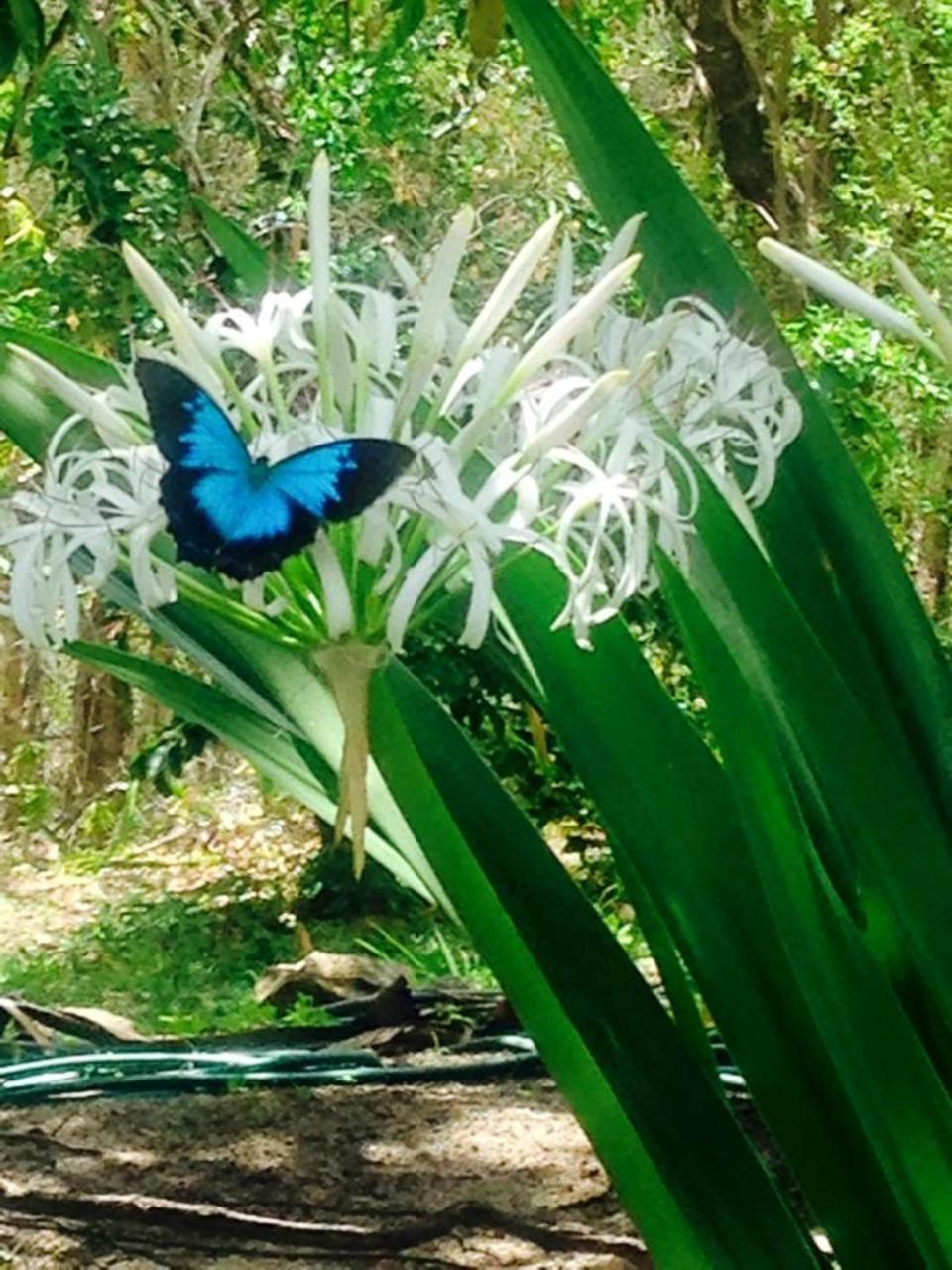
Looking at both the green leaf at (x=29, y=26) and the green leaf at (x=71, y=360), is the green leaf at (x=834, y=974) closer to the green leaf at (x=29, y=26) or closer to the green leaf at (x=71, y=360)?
the green leaf at (x=71, y=360)

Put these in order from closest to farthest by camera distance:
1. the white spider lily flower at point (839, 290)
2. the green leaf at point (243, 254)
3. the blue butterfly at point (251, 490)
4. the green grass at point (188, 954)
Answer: the blue butterfly at point (251, 490) < the white spider lily flower at point (839, 290) < the green leaf at point (243, 254) < the green grass at point (188, 954)

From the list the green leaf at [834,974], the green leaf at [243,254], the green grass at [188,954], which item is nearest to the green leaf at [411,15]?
the green leaf at [243,254]

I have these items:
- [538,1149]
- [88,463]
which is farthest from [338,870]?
[88,463]

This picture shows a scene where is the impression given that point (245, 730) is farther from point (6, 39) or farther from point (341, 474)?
point (6, 39)

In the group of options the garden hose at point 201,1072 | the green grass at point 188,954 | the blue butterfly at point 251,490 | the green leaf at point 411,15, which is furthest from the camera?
the green grass at point 188,954

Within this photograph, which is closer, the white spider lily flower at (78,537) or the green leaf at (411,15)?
the white spider lily flower at (78,537)

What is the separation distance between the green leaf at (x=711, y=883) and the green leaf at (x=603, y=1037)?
2cm

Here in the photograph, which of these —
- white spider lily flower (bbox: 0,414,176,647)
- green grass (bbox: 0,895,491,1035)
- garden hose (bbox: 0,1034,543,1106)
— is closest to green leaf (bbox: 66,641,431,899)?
white spider lily flower (bbox: 0,414,176,647)

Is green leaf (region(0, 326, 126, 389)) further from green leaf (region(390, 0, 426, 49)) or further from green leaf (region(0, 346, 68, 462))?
green leaf (region(390, 0, 426, 49))

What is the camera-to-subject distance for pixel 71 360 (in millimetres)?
461

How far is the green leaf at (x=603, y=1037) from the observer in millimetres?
360

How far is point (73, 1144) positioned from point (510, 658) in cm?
30

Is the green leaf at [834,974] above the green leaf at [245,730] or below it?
below

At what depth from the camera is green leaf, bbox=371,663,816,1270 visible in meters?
0.36
